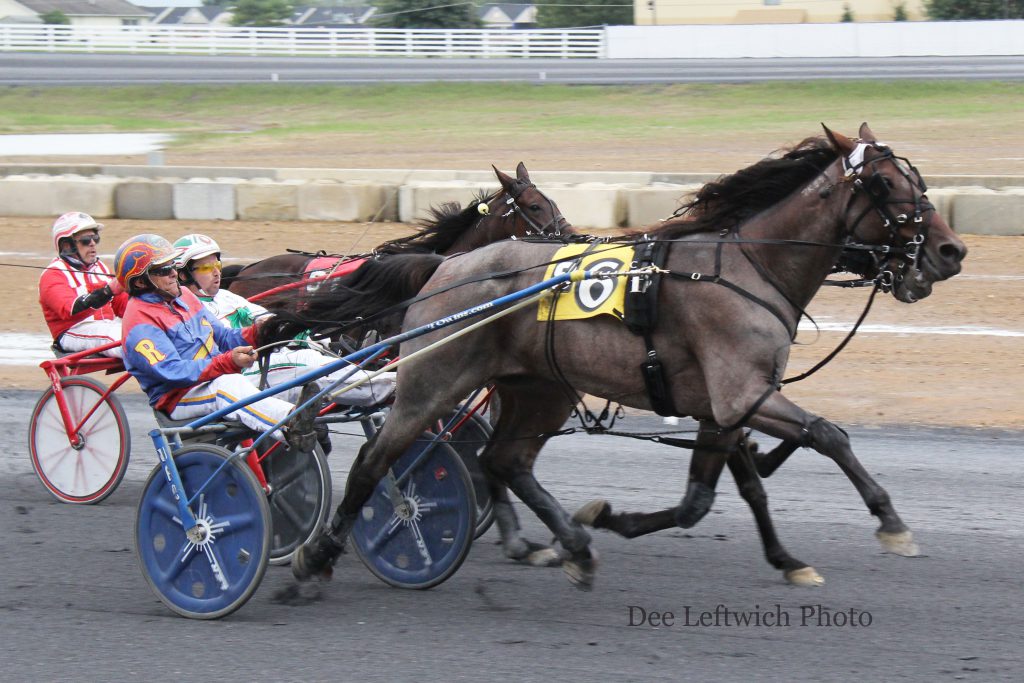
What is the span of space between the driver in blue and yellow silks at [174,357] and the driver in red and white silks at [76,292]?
1709 mm

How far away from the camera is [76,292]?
7.20m

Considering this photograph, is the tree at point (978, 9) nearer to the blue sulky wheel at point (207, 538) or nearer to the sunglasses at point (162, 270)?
the sunglasses at point (162, 270)

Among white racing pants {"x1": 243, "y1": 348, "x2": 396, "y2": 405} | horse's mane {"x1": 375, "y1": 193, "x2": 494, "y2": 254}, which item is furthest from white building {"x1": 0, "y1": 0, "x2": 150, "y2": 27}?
white racing pants {"x1": 243, "y1": 348, "x2": 396, "y2": 405}

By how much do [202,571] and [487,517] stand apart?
1.50 metres

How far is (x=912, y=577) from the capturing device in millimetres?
5406

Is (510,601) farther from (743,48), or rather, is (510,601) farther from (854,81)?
(743,48)

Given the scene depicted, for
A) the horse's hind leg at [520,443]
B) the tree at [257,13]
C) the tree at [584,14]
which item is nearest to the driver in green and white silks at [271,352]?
the horse's hind leg at [520,443]

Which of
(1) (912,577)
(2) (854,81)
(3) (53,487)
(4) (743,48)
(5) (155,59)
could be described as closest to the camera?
(1) (912,577)

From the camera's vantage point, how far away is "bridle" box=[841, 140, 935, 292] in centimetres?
493

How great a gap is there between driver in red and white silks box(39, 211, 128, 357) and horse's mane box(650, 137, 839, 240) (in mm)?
3332

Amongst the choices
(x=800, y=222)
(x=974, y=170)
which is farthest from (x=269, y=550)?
(x=974, y=170)

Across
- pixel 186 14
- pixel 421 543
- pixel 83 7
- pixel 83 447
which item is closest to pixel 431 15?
pixel 83 7

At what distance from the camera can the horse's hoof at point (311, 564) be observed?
536cm

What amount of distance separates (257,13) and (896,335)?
50.5 m
